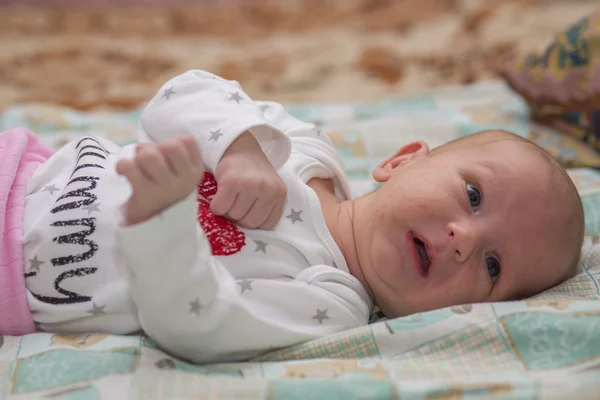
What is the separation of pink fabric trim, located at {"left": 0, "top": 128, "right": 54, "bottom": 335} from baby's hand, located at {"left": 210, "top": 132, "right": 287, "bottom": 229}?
284mm

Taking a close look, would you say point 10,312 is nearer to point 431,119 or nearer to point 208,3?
point 431,119

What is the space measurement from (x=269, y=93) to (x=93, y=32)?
794 millimetres

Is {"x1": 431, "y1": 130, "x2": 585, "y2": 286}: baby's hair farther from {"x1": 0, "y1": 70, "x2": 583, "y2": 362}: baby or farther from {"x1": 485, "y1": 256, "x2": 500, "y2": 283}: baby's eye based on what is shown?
{"x1": 485, "y1": 256, "x2": 500, "y2": 283}: baby's eye

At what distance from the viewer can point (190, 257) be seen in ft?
2.57

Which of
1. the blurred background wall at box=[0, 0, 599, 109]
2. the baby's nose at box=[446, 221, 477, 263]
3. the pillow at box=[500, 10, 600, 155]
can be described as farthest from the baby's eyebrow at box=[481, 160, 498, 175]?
the blurred background wall at box=[0, 0, 599, 109]

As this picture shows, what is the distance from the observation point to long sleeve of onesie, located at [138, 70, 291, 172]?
3.15 feet

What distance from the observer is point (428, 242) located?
0.94 metres

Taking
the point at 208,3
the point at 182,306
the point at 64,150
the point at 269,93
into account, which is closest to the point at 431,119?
the point at 269,93

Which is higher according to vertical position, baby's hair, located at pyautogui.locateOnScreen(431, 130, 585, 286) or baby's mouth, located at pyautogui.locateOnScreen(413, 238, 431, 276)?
baby's hair, located at pyautogui.locateOnScreen(431, 130, 585, 286)

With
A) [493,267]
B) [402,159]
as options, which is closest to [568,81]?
[402,159]

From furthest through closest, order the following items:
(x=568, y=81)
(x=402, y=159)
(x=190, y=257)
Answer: (x=568, y=81), (x=402, y=159), (x=190, y=257)

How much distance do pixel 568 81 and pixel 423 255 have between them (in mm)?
768

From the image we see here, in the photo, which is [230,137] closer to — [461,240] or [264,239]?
[264,239]

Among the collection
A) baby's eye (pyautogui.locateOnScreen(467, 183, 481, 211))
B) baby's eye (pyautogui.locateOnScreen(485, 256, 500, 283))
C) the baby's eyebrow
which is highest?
the baby's eyebrow
